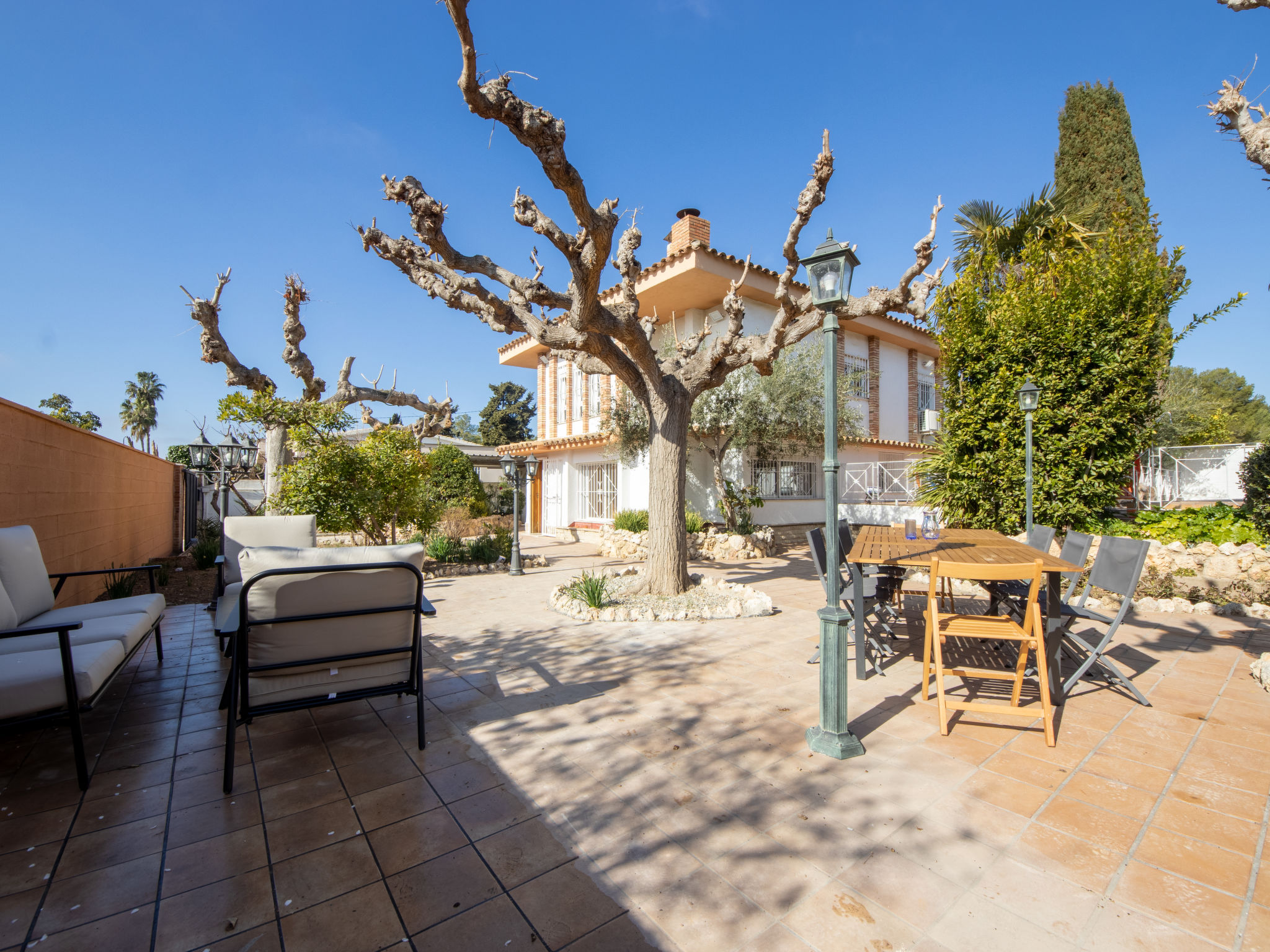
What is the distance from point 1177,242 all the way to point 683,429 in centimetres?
772

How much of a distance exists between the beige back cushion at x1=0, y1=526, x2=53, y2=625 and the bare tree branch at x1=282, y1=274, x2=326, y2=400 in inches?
353

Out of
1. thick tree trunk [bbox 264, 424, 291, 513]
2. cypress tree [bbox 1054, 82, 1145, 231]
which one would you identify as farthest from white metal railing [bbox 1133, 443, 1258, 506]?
thick tree trunk [bbox 264, 424, 291, 513]

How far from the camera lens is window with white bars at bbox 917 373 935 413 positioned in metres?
19.0

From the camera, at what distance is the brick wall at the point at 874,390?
1680 cm

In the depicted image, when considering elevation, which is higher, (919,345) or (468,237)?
(919,345)

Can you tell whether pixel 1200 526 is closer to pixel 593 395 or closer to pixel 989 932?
pixel 989 932

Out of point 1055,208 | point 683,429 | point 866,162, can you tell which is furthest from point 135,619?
point 1055,208

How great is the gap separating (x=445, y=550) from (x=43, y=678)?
823 cm

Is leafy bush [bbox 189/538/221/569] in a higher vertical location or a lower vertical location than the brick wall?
lower

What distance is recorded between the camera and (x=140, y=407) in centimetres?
3928

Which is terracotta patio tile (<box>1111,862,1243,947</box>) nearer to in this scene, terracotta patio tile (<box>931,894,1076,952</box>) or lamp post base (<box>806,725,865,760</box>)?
terracotta patio tile (<box>931,894,1076,952</box>)

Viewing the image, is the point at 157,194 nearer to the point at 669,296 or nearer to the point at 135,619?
the point at 135,619

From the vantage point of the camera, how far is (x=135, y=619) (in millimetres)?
3592

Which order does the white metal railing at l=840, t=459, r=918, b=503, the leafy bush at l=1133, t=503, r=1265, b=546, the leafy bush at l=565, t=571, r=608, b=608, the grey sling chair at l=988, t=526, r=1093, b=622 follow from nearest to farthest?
the grey sling chair at l=988, t=526, r=1093, b=622
the leafy bush at l=565, t=571, r=608, b=608
the leafy bush at l=1133, t=503, r=1265, b=546
the white metal railing at l=840, t=459, r=918, b=503
